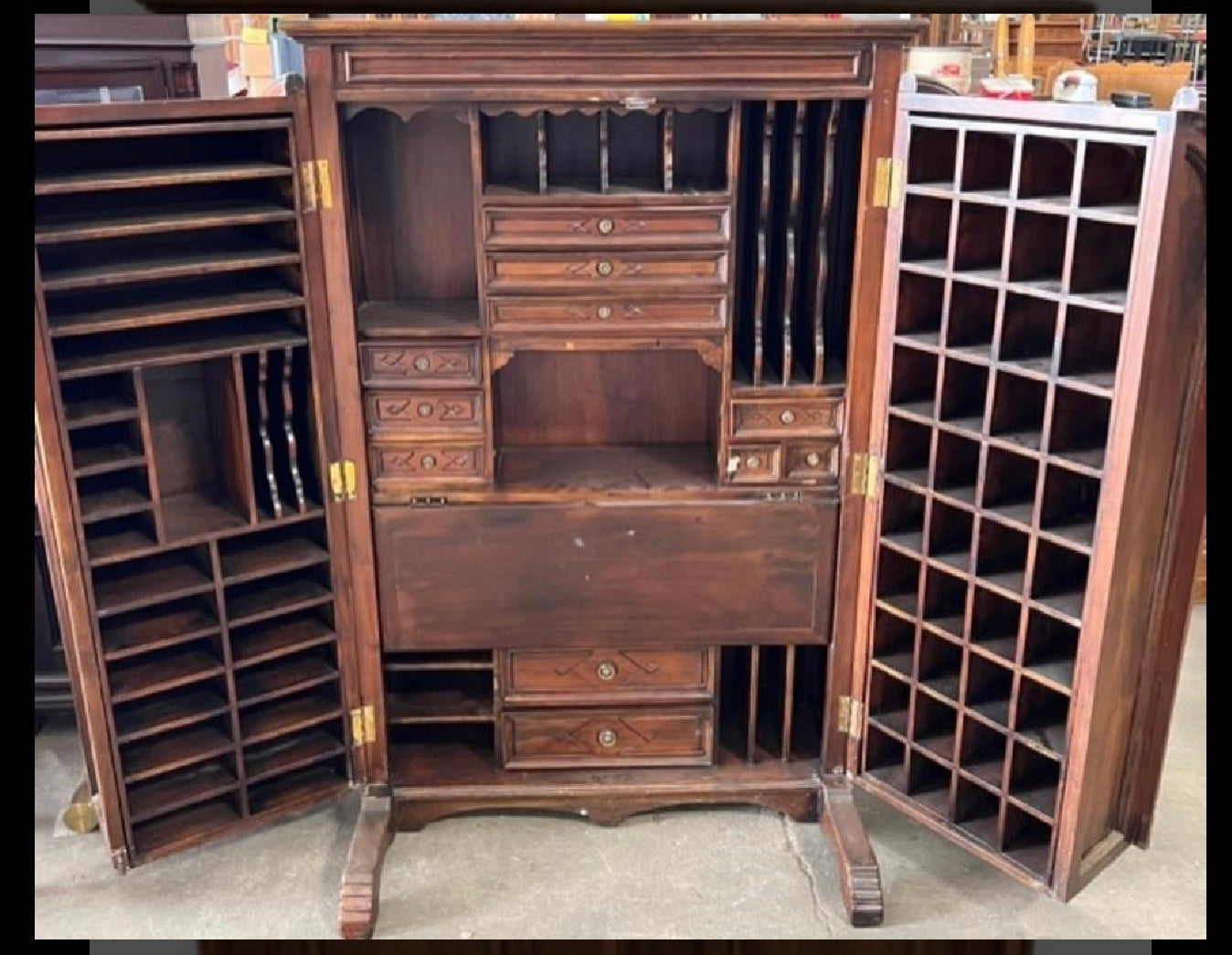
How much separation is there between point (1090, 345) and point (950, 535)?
410 millimetres

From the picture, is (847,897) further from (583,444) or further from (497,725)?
(583,444)

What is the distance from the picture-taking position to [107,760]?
1991mm

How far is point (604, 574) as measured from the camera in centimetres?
A: 209

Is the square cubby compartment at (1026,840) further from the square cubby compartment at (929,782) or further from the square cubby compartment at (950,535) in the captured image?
the square cubby compartment at (950,535)

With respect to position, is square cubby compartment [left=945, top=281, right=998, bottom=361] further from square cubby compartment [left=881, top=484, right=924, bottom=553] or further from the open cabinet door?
the open cabinet door

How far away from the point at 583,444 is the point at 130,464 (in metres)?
0.81

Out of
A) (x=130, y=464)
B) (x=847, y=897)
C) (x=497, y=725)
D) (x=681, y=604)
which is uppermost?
(x=130, y=464)

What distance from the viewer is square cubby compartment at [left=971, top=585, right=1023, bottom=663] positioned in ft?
6.43

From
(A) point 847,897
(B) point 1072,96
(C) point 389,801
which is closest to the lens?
(B) point 1072,96

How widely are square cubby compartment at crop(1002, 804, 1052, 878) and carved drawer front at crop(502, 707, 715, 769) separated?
0.55 metres

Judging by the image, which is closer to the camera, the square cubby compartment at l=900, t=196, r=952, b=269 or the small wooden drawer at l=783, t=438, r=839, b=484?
the square cubby compartment at l=900, t=196, r=952, b=269

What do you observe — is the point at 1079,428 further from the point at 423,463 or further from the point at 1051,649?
the point at 423,463

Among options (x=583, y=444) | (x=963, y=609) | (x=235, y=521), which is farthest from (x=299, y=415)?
(x=963, y=609)

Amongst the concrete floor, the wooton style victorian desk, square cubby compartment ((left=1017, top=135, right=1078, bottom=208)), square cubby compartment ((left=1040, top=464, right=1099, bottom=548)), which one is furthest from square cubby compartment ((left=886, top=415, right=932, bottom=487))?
the concrete floor
